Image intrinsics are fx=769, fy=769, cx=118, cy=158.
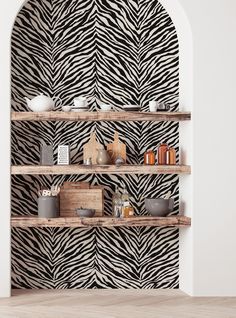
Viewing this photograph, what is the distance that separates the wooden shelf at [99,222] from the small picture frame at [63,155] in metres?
0.51

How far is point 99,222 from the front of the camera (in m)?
6.43

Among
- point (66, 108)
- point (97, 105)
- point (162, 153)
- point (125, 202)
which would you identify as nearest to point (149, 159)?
point (162, 153)

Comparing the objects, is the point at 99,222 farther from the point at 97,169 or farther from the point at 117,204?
the point at 97,169

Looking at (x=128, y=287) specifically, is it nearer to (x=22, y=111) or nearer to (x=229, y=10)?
(x=22, y=111)

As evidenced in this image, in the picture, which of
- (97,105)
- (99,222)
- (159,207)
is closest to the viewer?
(99,222)

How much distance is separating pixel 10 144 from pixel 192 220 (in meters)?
1.66

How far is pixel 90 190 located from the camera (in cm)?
668

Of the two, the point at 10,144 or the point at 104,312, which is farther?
the point at 10,144

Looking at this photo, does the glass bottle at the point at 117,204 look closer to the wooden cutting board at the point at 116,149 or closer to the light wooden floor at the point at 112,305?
the wooden cutting board at the point at 116,149

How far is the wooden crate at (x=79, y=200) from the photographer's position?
6656 millimetres

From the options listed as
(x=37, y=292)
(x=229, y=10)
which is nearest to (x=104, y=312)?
(x=37, y=292)

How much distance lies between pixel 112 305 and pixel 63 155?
1.37 meters

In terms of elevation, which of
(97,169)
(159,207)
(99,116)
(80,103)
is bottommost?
(159,207)

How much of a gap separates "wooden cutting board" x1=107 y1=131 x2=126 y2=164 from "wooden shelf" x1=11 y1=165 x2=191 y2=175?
0.23 metres
